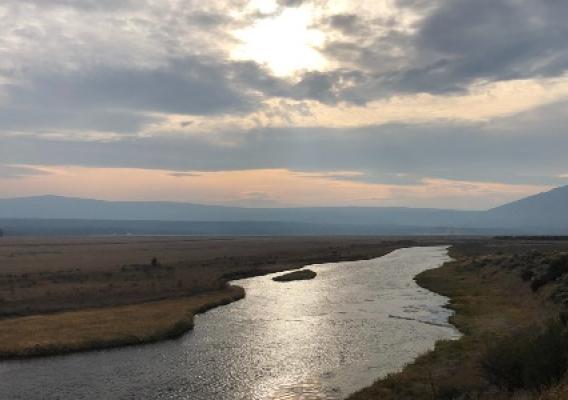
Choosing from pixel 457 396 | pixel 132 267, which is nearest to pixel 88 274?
pixel 132 267

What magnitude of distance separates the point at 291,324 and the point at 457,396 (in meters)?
24.3

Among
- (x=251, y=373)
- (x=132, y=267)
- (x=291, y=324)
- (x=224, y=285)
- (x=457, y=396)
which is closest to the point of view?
(x=457, y=396)

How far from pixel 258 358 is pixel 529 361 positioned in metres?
18.0

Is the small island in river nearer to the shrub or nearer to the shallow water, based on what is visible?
the shallow water

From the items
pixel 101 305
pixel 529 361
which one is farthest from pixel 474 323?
pixel 101 305

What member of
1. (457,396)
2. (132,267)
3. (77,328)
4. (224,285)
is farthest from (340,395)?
(132,267)

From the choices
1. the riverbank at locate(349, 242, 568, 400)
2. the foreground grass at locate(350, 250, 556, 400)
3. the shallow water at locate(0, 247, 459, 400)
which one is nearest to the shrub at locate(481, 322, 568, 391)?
the riverbank at locate(349, 242, 568, 400)

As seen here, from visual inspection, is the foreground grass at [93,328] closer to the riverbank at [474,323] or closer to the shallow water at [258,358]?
the shallow water at [258,358]

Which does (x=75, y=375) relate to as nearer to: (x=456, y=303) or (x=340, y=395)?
(x=340, y=395)

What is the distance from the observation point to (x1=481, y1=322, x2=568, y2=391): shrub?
68.3 feet

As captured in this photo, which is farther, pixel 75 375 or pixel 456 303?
pixel 456 303

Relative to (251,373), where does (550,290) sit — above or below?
above

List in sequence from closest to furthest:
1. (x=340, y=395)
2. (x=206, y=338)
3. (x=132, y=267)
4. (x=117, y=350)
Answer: (x=340, y=395) < (x=117, y=350) < (x=206, y=338) < (x=132, y=267)

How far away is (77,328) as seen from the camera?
42.7 m
